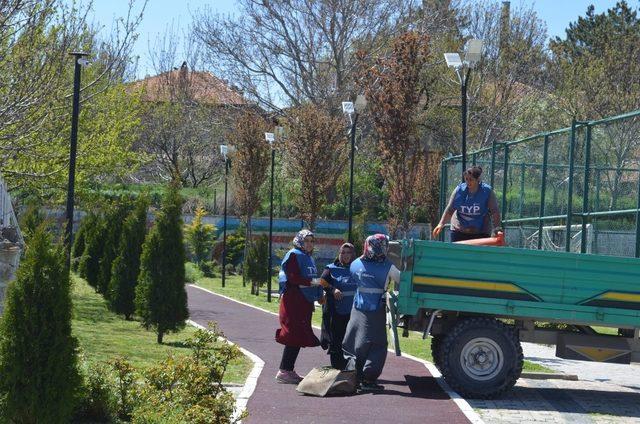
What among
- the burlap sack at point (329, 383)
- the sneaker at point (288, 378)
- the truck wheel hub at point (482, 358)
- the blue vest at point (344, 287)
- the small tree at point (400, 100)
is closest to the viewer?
the burlap sack at point (329, 383)

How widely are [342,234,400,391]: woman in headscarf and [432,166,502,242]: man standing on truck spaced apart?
1.17 m

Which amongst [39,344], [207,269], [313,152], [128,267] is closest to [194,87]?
[207,269]

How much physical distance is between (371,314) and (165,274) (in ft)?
19.3

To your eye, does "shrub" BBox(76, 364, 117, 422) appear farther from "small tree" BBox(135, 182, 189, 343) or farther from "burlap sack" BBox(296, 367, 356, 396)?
"small tree" BBox(135, 182, 189, 343)

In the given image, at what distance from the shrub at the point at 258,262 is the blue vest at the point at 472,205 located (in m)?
19.5

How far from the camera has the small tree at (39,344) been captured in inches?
299

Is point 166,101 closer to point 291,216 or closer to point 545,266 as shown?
point 291,216

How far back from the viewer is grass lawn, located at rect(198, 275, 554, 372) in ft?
52.6

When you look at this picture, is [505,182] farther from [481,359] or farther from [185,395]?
[185,395]

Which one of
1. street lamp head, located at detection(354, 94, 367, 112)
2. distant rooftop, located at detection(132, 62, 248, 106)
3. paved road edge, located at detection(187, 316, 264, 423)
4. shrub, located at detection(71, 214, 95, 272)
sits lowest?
paved road edge, located at detection(187, 316, 264, 423)

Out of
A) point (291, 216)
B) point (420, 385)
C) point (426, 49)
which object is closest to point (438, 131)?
point (291, 216)

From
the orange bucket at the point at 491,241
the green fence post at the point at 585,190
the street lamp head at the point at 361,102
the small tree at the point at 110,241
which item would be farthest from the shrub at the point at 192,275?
the orange bucket at the point at 491,241

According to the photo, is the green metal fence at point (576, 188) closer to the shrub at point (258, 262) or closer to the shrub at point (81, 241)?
the shrub at point (258, 262)

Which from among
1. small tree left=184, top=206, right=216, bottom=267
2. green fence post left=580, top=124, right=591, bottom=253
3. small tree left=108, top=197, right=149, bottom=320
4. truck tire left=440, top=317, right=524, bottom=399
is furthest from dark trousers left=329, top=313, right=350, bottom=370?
small tree left=184, top=206, right=216, bottom=267
